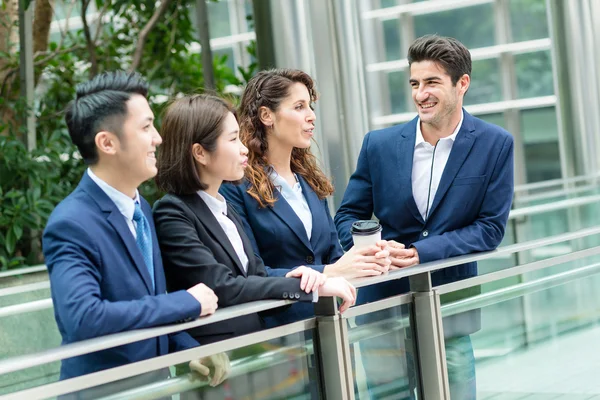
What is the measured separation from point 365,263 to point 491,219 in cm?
63

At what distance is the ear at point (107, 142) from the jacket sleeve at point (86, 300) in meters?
0.24

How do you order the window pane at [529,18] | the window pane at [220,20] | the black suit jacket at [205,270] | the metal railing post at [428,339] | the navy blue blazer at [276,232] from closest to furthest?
the black suit jacket at [205,270] → the metal railing post at [428,339] → the navy blue blazer at [276,232] → the window pane at [529,18] → the window pane at [220,20]

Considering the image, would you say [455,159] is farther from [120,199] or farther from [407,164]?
[120,199]

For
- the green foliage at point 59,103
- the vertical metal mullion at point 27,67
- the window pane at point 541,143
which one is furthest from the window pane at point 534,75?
the vertical metal mullion at point 27,67

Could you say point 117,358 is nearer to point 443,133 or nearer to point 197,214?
point 197,214

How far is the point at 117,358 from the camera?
2387mm

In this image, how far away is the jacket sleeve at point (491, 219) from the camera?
334 cm

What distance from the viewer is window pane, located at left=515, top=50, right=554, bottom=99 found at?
498 inches

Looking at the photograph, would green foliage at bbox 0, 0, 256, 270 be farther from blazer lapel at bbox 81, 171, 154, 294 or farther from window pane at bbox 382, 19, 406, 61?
blazer lapel at bbox 81, 171, 154, 294

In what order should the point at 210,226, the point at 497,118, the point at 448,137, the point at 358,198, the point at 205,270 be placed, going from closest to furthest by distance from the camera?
the point at 205,270 → the point at 210,226 → the point at 448,137 → the point at 358,198 → the point at 497,118

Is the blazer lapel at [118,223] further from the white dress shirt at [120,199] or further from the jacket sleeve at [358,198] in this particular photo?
the jacket sleeve at [358,198]

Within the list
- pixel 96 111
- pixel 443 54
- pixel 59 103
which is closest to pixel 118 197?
pixel 96 111

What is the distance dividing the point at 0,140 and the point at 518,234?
3.93 m

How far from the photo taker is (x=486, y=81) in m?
12.9
